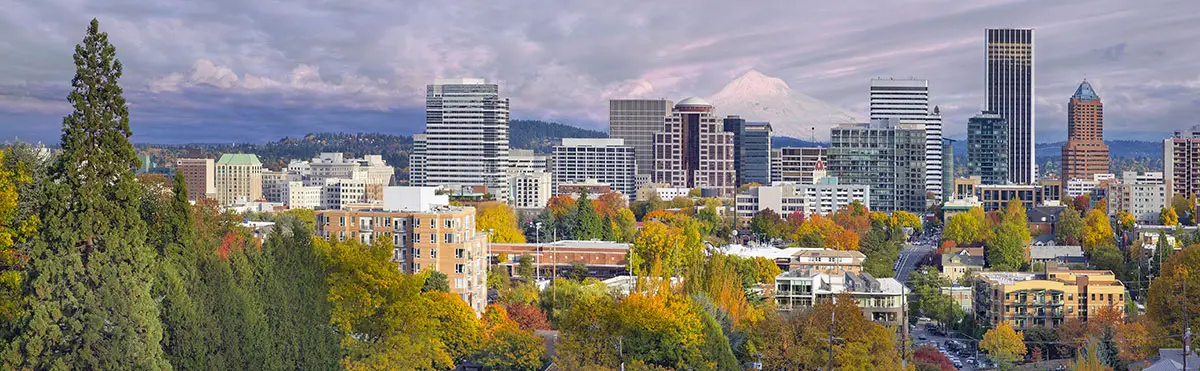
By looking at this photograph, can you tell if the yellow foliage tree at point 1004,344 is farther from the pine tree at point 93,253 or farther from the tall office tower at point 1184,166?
the tall office tower at point 1184,166

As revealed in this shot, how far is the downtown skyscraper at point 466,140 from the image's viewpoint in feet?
624

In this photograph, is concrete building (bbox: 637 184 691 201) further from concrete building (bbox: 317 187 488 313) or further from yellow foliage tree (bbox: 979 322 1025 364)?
yellow foliage tree (bbox: 979 322 1025 364)

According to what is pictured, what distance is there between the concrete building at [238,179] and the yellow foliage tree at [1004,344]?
13863cm

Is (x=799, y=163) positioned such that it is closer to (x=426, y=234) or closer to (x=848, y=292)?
(x=848, y=292)

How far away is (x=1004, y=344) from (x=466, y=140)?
137008 millimetres

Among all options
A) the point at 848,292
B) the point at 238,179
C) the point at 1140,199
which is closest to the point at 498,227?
the point at 848,292

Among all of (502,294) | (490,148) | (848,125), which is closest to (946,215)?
(848,125)

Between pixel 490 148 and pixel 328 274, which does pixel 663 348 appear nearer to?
pixel 328 274

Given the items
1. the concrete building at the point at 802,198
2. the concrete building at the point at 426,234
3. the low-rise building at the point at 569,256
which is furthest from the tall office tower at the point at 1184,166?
the concrete building at the point at 426,234

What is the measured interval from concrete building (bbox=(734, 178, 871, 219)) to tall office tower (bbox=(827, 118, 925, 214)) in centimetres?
721

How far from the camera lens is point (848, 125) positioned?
181500 mm

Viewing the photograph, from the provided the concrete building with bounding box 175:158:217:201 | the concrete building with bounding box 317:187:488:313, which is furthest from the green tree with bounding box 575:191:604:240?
the concrete building with bounding box 175:158:217:201

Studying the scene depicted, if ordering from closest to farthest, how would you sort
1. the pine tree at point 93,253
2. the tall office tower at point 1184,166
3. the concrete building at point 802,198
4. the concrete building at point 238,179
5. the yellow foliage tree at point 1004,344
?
the pine tree at point 93,253 → the yellow foliage tree at point 1004,344 → the concrete building at point 802,198 → the tall office tower at point 1184,166 → the concrete building at point 238,179

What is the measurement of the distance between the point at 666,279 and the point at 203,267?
2467 centimetres
